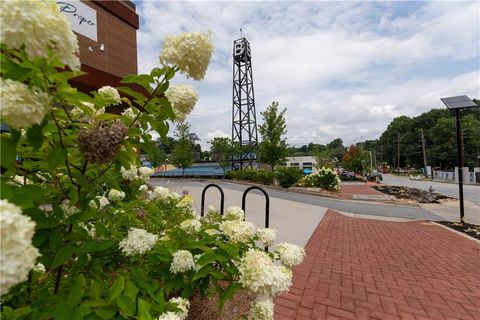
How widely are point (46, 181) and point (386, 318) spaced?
11.0ft

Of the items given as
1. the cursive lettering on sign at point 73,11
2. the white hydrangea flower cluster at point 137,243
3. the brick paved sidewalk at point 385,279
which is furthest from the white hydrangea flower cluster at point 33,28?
the cursive lettering on sign at point 73,11

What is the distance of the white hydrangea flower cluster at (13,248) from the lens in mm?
645

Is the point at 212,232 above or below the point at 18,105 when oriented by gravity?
below

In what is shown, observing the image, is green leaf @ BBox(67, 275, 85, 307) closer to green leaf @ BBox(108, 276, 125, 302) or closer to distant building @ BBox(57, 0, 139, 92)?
green leaf @ BBox(108, 276, 125, 302)

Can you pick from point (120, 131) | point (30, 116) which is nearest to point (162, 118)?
point (120, 131)

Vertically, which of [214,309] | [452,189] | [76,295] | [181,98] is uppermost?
[181,98]

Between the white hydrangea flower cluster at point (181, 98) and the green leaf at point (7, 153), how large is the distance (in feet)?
2.62

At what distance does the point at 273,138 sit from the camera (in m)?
23.4

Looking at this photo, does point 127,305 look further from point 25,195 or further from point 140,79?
point 140,79

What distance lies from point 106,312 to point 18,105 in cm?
83

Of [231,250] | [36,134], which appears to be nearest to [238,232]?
[231,250]

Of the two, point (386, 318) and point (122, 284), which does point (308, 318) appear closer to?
point (386, 318)

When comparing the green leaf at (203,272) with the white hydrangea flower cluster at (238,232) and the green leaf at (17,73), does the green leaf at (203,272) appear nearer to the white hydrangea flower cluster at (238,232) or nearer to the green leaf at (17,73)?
the white hydrangea flower cluster at (238,232)

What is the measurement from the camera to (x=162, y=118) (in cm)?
139
